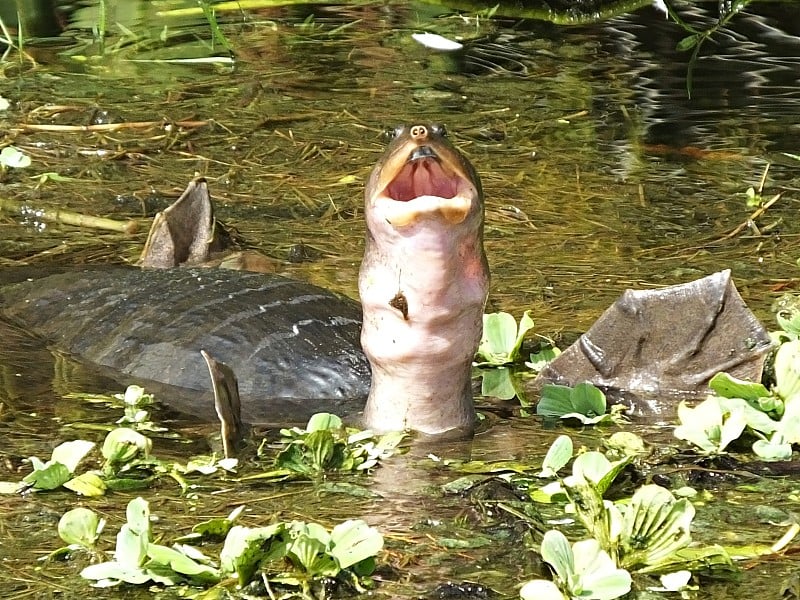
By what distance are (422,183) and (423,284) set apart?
216 millimetres

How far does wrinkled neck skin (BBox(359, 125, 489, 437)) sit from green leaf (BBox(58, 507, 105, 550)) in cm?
88

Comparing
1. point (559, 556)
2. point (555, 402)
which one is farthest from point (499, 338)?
point (559, 556)

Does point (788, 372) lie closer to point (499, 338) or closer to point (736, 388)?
point (736, 388)

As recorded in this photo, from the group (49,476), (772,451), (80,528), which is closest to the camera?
(80,528)

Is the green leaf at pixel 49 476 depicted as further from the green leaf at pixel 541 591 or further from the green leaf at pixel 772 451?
the green leaf at pixel 772 451

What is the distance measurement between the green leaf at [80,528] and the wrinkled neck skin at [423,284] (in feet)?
2.88

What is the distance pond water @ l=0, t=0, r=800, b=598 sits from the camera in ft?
8.86

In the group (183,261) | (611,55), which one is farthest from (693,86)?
(183,261)

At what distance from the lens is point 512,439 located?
3184 mm

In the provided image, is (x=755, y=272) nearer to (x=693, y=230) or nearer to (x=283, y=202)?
(x=693, y=230)

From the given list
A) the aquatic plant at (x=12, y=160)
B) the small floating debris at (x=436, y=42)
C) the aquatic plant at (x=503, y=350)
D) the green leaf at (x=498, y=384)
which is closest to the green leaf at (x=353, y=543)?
the green leaf at (x=498, y=384)

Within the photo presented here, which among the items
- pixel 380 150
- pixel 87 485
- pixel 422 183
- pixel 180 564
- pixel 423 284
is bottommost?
pixel 380 150

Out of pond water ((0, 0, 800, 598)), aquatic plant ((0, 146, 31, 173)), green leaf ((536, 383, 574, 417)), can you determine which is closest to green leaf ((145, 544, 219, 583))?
pond water ((0, 0, 800, 598))

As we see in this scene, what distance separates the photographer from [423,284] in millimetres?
3039
